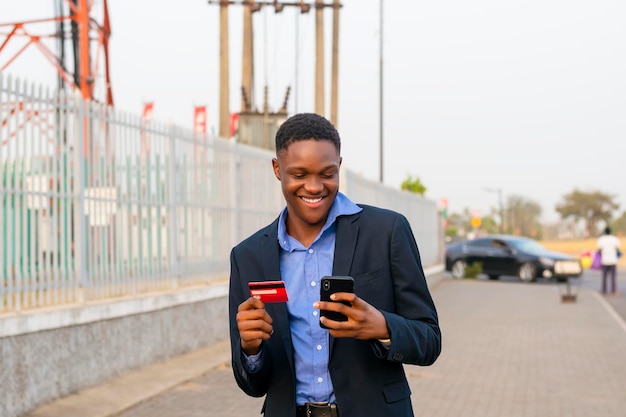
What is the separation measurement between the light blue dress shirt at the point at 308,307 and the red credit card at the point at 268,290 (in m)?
0.16

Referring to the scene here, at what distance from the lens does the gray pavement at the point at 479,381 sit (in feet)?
28.3

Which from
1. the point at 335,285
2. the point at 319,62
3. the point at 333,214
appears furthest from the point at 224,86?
the point at 335,285

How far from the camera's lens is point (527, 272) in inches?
1254

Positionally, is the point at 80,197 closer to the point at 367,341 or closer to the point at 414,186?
the point at 367,341

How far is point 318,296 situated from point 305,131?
46cm

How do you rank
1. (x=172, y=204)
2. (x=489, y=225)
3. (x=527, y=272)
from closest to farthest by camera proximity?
(x=172, y=204) < (x=527, y=272) < (x=489, y=225)

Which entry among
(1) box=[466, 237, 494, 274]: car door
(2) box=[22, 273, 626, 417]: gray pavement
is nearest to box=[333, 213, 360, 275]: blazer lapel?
(2) box=[22, 273, 626, 417]: gray pavement

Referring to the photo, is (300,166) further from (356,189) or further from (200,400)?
(356,189)

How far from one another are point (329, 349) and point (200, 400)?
632 cm

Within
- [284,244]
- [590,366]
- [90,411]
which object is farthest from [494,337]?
[284,244]

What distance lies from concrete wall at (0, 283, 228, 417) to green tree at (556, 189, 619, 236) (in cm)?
9832

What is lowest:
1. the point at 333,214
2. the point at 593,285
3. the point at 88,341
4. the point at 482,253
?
the point at 593,285

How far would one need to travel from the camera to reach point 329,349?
9.78 ft

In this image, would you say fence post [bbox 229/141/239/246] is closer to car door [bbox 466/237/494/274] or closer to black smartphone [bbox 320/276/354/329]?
black smartphone [bbox 320/276/354/329]
